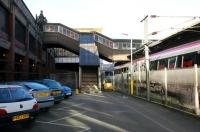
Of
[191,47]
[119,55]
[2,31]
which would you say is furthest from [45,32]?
[191,47]

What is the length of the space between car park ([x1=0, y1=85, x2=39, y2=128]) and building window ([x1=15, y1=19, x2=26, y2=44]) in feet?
61.5

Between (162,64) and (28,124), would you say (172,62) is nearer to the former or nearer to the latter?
(162,64)

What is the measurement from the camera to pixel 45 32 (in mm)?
51688

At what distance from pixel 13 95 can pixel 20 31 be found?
21.3 metres

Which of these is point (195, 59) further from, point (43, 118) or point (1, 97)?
point (1, 97)

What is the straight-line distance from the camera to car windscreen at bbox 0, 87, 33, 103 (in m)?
10.5

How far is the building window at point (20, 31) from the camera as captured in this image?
96.3ft

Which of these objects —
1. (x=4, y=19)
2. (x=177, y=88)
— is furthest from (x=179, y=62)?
(x=4, y=19)

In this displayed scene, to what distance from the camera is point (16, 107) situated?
10508mm

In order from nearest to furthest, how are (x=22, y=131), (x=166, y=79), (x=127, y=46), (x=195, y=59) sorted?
(x=22, y=131) < (x=195, y=59) < (x=166, y=79) < (x=127, y=46)

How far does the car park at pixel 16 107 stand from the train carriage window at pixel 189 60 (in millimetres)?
9097

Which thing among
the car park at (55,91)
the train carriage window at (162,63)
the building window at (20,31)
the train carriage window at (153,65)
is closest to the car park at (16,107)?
the car park at (55,91)

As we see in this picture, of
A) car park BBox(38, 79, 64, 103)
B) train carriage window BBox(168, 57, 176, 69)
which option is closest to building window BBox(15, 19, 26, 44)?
car park BBox(38, 79, 64, 103)

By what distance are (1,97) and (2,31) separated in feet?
47.5
